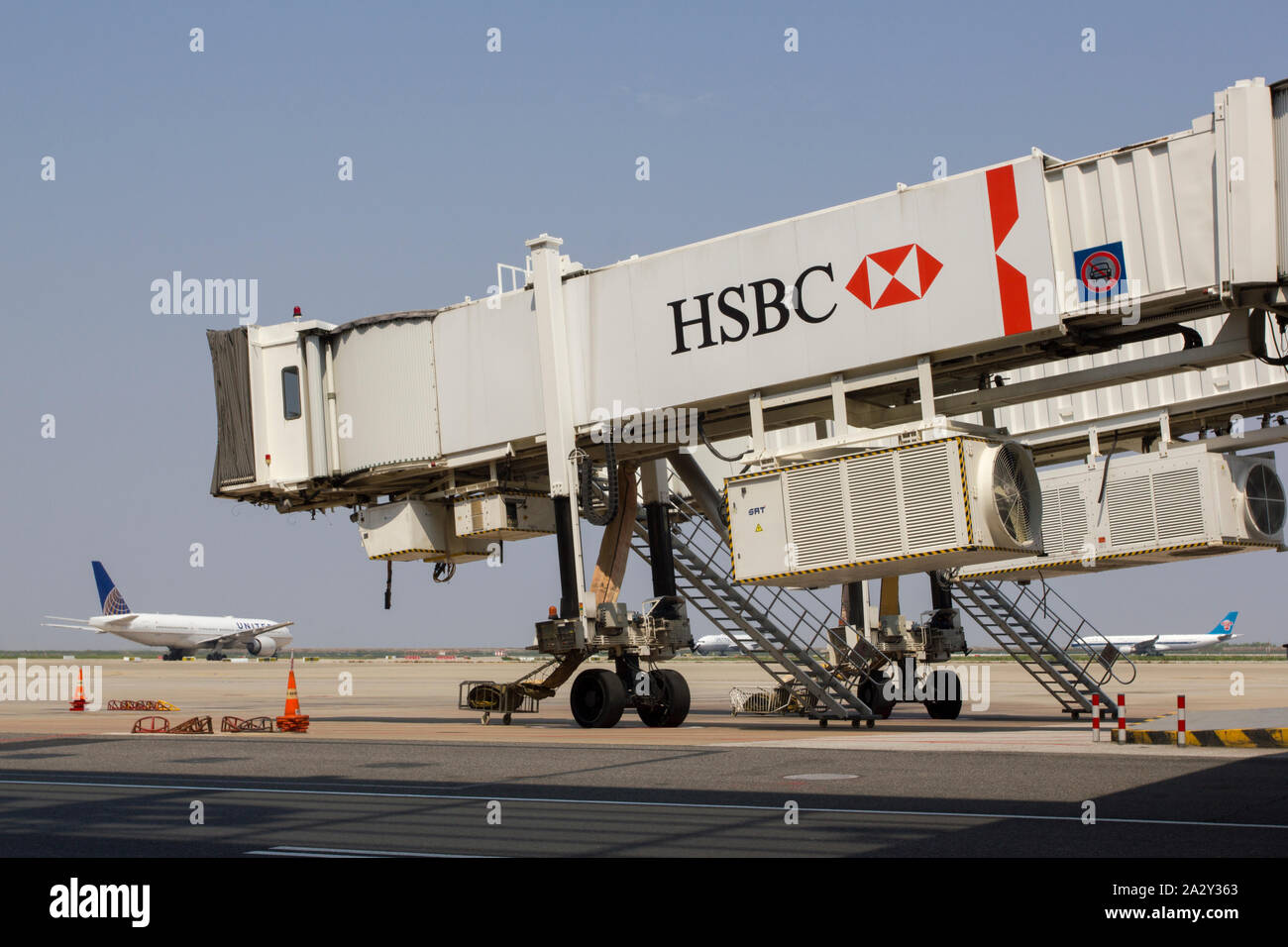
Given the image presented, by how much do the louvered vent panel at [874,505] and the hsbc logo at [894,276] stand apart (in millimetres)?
2817

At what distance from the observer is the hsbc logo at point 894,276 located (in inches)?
855

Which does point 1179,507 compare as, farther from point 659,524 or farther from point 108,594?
point 108,594

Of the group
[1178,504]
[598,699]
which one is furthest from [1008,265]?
[598,699]

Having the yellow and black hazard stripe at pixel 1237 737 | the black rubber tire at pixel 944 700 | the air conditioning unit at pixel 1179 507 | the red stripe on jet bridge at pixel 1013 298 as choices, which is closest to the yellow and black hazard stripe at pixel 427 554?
the black rubber tire at pixel 944 700

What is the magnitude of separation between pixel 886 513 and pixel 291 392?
14495mm

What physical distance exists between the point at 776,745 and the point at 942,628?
14.6 m

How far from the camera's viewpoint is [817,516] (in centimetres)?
2202

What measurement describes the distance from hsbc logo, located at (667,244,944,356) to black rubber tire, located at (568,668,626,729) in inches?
282

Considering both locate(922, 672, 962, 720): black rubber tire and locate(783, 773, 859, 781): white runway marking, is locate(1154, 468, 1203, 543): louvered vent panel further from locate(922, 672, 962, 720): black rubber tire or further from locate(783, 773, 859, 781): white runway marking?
locate(783, 773, 859, 781): white runway marking

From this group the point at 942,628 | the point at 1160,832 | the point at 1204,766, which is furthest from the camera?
the point at 942,628

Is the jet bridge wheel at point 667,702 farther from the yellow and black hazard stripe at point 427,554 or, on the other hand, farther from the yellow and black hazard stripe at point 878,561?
the yellow and black hazard stripe at point 427,554
